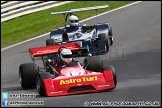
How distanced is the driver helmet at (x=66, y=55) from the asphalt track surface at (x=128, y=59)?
1.02 meters

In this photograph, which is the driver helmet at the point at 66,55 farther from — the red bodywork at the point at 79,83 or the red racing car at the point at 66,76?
the red bodywork at the point at 79,83

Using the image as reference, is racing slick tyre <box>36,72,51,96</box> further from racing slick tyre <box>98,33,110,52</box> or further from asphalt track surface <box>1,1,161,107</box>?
racing slick tyre <box>98,33,110,52</box>

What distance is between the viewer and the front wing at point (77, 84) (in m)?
13.5

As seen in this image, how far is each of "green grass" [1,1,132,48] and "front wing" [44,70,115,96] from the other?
37.6 ft

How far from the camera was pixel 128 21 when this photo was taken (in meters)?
28.5

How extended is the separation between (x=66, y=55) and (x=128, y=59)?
4874mm

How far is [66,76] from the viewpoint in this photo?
1394cm

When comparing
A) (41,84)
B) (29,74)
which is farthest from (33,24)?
(41,84)

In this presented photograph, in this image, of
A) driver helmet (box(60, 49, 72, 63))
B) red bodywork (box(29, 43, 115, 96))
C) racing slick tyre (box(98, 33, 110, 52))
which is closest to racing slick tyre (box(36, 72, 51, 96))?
red bodywork (box(29, 43, 115, 96))

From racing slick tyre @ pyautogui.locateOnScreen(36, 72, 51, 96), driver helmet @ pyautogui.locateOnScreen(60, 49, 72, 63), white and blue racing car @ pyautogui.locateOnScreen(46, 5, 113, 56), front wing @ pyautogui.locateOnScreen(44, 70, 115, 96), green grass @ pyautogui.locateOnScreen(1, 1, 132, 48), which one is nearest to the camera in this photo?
front wing @ pyautogui.locateOnScreen(44, 70, 115, 96)

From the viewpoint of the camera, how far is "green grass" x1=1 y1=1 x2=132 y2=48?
26.6 meters

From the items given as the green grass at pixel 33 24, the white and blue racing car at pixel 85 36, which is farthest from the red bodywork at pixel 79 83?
the green grass at pixel 33 24

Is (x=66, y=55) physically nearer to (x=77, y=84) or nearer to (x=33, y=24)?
(x=77, y=84)

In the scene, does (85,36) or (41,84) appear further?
(85,36)
